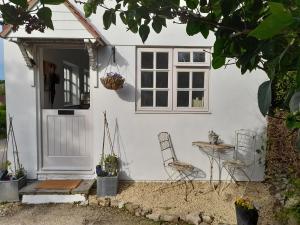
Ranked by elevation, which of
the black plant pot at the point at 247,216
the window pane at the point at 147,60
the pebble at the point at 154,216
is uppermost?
the window pane at the point at 147,60

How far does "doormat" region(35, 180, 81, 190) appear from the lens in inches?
226

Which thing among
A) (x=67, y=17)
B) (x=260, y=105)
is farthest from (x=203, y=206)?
(x=260, y=105)

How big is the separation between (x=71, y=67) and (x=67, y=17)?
108 inches

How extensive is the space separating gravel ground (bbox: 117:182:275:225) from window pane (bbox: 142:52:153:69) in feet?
7.36

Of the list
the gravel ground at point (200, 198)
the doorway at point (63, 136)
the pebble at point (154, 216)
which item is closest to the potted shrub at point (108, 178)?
the gravel ground at point (200, 198)

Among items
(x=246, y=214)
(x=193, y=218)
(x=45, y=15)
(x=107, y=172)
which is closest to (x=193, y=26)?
(x=45, y=15)

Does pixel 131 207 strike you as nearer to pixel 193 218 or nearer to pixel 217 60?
pixel 193 218

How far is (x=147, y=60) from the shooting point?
6211 millimetres

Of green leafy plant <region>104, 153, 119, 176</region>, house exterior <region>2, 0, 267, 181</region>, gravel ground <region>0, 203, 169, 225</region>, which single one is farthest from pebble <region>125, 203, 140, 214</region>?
house exterior <region>2, 0, 267, 181</region>

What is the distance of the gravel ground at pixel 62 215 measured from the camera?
4.86m

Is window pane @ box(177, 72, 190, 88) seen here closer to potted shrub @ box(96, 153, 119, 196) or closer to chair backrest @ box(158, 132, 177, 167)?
chair backrest @ box(158, 132, 177, 167)

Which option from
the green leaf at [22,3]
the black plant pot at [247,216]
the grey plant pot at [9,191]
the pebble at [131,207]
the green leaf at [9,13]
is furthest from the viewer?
the grey plant pot at [9,191]

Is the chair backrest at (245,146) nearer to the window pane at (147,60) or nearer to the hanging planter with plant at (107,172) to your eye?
the window pane at (147,60)

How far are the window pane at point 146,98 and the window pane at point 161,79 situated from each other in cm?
22
